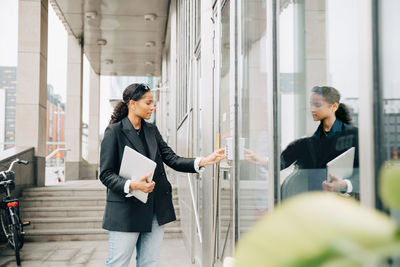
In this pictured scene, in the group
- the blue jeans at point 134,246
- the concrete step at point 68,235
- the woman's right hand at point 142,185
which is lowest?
the concrete step at point 68,235

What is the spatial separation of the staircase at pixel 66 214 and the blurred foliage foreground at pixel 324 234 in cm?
563

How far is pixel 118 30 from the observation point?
34.6 ft

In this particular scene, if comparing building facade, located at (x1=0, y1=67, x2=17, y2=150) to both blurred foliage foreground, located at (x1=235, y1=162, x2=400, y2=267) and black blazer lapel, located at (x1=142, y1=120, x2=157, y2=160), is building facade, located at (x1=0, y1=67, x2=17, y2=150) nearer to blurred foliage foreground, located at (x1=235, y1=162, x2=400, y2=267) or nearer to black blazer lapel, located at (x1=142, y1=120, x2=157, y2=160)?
black blazer lapel, located at (x1=142, y1=120, x2=157, y2=160)

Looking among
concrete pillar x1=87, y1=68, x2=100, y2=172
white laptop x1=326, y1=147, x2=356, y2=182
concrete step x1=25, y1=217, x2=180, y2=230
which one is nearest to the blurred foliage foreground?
white laptop x1=326, y1=147, x2=356, y2=182

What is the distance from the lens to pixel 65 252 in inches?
191

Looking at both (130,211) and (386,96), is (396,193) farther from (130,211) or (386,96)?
(130,211)

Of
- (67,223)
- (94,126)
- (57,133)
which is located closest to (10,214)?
(67,223)

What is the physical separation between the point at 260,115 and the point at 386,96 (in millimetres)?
971

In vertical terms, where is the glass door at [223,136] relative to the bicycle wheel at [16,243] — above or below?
above

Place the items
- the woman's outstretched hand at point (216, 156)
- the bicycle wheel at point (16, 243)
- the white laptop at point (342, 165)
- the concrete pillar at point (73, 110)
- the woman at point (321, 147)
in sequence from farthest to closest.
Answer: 1. the concrete pillar at point (73, 110)
2. the bicycle wheel at point (16, 243)
3. the woman's outstretched hand at point (216, 156)
4. the woman at point (321, 147)
5. the white laptop at point (342, 165)

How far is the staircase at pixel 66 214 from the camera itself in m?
5.55

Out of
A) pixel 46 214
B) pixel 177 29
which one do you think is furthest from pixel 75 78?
pixel 46 214

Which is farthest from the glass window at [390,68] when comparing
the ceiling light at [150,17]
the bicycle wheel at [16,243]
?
the ceiling light at [150,17]

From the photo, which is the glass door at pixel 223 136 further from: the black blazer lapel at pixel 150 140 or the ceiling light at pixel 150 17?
the ceiling light at pixel 150 17
